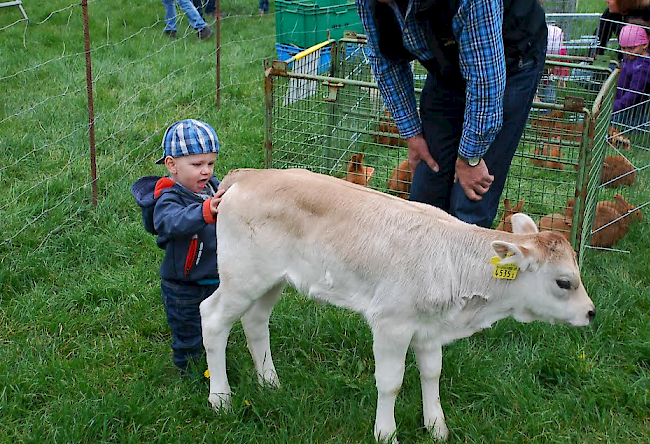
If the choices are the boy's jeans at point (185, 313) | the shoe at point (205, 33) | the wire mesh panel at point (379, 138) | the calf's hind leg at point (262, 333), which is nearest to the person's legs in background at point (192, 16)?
the shoe at point (205, 33)

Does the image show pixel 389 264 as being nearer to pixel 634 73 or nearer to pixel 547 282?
pixel 547 282

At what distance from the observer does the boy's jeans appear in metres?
3.84

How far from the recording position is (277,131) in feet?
19.1

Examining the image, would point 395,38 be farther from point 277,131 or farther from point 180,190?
point 277,131

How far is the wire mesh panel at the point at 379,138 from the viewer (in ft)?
16.3

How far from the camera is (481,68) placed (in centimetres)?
322

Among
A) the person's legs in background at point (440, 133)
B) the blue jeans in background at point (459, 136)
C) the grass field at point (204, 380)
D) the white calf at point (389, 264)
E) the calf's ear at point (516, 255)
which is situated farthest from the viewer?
the person's legs in background at point (440, 133)

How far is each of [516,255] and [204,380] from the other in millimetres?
1806

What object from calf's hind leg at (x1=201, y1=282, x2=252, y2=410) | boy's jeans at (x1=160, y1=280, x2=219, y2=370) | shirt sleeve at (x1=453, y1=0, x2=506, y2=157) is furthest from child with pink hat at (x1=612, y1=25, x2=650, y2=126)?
calf's hind leg at (x1=201, y1=282, x2=252, y2=410)

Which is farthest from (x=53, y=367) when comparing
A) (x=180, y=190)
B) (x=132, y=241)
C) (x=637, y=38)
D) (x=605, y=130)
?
(x=637, y=38)

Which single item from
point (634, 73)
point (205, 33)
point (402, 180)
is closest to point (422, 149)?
point (402, 180)

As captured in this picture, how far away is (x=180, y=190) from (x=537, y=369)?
7.04 feet

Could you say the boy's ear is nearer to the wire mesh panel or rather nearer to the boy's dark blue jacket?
the boy's dark blue jacket

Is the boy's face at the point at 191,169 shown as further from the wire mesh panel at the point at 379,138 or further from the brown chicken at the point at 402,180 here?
the brown chicken at the point at 402,180
